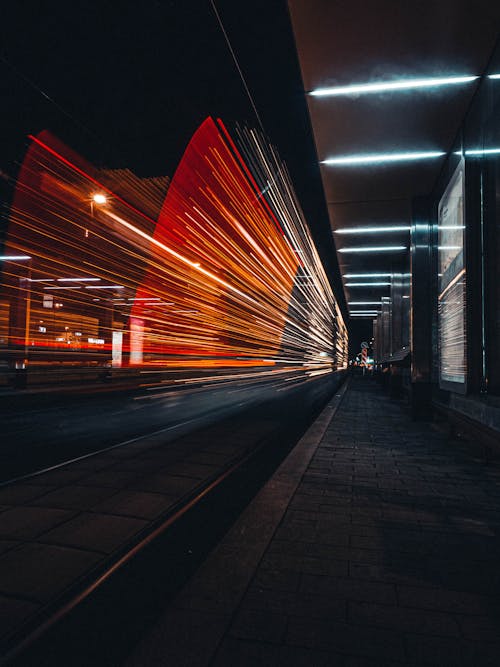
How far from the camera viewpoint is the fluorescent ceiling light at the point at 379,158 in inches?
348

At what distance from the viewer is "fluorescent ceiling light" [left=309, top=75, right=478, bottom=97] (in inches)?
254

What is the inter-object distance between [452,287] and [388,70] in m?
3.46

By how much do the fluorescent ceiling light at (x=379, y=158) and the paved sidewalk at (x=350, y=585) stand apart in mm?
6274

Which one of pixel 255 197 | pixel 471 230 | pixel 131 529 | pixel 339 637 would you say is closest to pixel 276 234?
pixel 255 197

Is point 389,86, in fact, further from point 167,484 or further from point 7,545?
point 7,545

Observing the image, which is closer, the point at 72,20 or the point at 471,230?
the point at 72,20

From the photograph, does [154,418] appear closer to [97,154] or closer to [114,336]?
[114,336]

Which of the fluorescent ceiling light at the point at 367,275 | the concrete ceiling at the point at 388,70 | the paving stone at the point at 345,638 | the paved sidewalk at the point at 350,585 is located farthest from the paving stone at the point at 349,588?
the fluorescent ceiling light at the point at 367,275

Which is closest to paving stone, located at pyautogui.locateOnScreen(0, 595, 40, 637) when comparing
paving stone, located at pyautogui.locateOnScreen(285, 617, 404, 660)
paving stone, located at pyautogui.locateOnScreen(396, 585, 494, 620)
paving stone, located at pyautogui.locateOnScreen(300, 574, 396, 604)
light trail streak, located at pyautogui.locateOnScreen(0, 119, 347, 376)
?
paving stone, located at pyautogui.locateOnScreen(285, 617, 404, 660)

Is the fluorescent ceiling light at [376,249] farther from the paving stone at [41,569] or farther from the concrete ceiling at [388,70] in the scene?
the paving stone at [41,569]

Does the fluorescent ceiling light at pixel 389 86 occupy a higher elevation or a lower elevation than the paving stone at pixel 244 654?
higher

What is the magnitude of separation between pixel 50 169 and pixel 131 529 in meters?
5.05

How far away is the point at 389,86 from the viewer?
22.0 ft

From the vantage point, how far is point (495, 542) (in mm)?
3371
